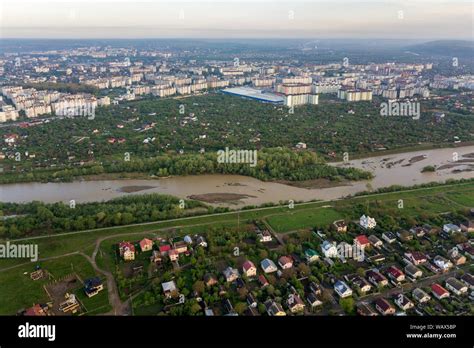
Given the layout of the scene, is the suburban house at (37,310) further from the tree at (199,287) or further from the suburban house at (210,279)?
the suburban house at (210,279)

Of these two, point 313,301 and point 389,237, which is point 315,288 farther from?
point 389,237

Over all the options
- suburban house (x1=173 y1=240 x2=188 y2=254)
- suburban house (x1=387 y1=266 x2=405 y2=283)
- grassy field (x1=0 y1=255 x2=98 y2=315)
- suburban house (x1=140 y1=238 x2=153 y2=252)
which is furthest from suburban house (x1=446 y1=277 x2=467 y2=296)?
grassy field (x1=0 y1=255 x2=98 y2=315)

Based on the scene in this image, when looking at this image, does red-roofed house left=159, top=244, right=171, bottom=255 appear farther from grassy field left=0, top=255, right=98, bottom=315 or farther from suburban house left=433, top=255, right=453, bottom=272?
suburban house left=433, top=255, right=453, bottom=272

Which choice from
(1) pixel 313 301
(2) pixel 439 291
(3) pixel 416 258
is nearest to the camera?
(1) pixel 313 301

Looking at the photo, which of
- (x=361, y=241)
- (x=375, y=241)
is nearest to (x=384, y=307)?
(x=361, y=241)

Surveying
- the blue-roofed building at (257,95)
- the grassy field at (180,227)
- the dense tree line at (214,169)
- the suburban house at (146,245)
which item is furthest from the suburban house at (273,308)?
the blue-roofed building at (257,95)
